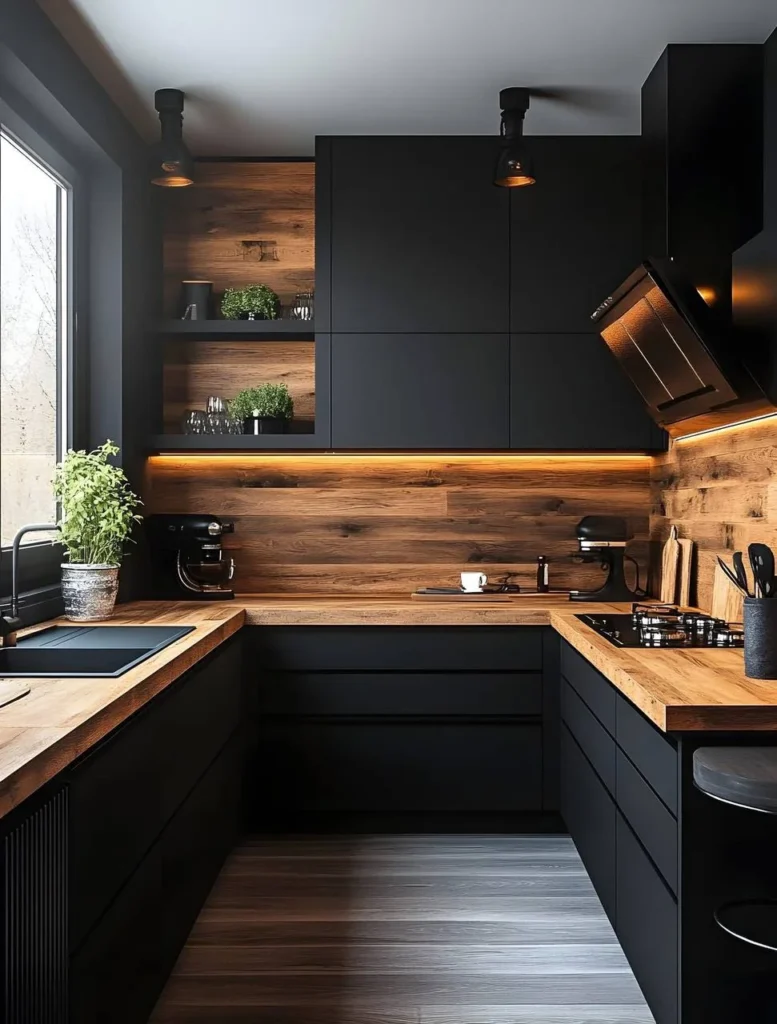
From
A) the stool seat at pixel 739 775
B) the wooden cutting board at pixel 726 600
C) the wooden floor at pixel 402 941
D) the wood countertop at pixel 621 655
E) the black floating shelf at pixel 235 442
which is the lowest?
the wooden floor at pixel 402 941

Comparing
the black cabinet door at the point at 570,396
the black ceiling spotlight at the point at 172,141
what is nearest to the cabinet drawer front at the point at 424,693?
the black cabinet door at the point at 570,396

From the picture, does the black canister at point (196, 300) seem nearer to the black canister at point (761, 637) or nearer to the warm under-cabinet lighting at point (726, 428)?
the warm under-cabinet lighting at point (726, 428)

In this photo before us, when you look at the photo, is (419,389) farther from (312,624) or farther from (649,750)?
(649,750)

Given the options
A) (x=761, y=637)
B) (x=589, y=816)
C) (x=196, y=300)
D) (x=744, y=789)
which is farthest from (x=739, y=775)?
(x=196, y=300)

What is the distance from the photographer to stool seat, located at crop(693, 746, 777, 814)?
1.70m

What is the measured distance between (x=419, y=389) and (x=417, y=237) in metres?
0.58

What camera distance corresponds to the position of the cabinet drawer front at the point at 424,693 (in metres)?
3.60

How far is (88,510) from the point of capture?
3146 millimetres

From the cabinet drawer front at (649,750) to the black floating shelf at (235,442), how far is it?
1.81m

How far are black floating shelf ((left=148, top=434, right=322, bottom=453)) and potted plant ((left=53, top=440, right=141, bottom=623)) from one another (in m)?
0.70

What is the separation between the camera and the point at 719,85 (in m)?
3.14

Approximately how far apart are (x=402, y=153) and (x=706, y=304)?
1.49 meters

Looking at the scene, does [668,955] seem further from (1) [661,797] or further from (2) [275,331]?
(2) [275,331]

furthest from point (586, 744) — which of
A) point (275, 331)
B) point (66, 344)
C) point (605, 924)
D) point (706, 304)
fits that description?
point (66, 344)
